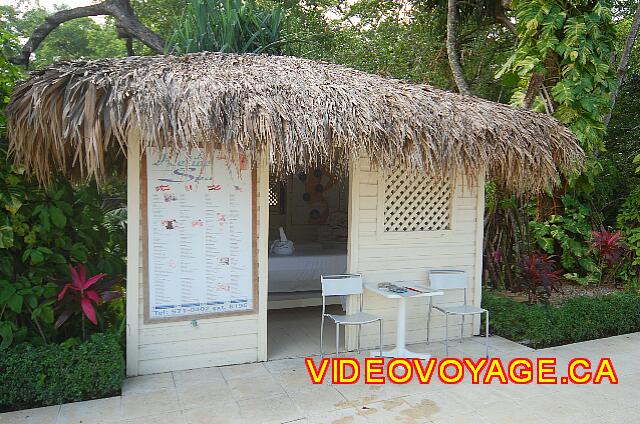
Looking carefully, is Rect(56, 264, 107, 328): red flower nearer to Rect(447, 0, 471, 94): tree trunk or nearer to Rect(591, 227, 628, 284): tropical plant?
Rect(447, 0, 471, 94): tree trunk

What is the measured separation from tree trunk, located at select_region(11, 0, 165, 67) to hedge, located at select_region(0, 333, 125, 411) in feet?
26.0

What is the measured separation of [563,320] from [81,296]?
4.95 meters

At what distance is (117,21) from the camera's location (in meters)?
10.7

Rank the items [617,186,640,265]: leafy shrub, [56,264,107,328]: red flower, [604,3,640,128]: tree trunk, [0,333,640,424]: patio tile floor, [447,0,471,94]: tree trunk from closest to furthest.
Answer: [0,333,640,424]: patio tile floor < [56,264,107,328]: red flower < [604,3,640,128]: tree trunk < [617,186,640,265]: leafy shrub < [447,0,471,94]: tree trunk

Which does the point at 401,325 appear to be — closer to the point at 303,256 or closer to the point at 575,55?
the point at 303,256

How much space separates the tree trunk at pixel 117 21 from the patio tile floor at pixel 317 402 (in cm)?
810

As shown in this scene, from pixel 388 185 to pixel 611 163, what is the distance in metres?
5.70

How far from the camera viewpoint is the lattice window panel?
5.18 meters

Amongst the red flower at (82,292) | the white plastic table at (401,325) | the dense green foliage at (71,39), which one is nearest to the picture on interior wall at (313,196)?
the white plastic table at (401,325)

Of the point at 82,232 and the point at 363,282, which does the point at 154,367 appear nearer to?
the point at 82,232

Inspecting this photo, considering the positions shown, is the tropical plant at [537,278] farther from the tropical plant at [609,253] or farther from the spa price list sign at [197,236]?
the spa price list sign at [197,236]

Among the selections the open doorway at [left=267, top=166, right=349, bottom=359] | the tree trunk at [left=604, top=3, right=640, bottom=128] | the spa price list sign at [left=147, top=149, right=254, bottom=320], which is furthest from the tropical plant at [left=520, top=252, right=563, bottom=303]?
the spa price list sign at [left=147, top=149, right=254, bottom=320]

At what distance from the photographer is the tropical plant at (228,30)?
6770 mm

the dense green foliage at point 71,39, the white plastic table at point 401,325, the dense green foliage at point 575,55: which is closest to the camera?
the white plastic table at point 401,325
